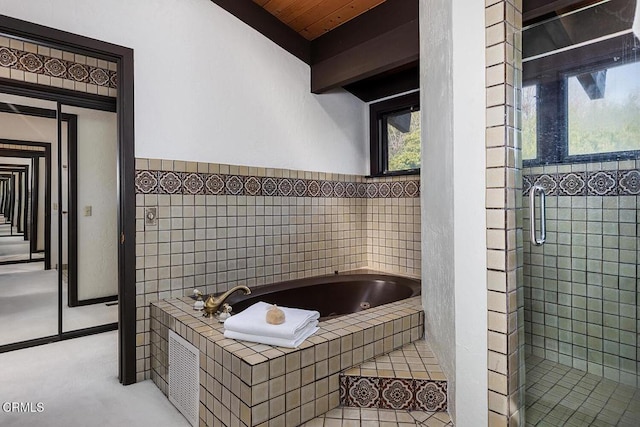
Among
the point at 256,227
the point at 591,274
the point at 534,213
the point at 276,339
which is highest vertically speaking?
the point at 534,213

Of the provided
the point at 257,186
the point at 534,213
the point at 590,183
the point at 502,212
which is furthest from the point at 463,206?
the point at 257,186

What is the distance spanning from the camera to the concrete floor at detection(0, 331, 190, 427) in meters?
1.75

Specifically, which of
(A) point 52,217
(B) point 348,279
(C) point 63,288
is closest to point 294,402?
(B) point 348,279

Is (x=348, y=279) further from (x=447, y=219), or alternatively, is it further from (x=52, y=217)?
(x=52, y=217)

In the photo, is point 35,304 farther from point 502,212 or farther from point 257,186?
point 502,212

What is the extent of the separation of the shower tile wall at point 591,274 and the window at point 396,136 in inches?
Result: 58.2

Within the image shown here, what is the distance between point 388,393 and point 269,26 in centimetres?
269

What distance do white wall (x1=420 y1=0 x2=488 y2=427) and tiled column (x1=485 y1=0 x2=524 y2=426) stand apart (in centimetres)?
3

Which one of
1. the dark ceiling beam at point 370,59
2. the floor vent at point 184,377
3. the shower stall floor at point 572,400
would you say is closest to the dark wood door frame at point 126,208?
the floor vent at point 184,377

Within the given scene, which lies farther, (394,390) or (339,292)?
(339,292)

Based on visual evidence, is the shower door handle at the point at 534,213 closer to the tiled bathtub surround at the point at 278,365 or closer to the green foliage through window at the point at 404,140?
the tiled bathtub surround at the point at 278,365

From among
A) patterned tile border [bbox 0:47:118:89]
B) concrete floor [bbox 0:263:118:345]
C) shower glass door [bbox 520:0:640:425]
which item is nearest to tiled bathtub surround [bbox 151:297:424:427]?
shower glass door [bbox 520:0:640:425]

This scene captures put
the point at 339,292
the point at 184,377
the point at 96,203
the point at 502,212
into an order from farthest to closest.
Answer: the point at 96,203, the point at 339,292, the point at 184,377, the point at 502,212

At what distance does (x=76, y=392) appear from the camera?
6.52 ft
